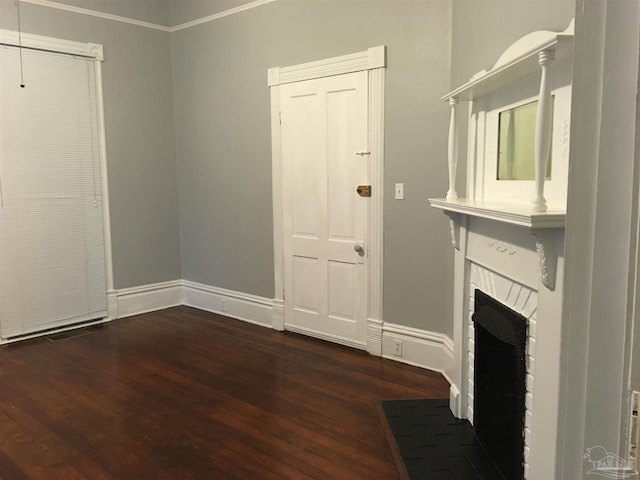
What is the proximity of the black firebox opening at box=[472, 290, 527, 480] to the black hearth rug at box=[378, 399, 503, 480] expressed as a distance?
0.08 m

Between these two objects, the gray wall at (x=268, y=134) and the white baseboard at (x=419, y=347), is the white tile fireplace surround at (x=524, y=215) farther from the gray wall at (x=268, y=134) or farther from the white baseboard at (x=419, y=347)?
the gray wall at (x=268, y=134)

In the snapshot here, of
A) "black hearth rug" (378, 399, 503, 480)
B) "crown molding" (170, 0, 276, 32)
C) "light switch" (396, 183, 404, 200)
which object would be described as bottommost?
"black hearth rug" (378, 399, 503, 480)

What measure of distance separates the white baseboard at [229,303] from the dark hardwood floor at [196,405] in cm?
29

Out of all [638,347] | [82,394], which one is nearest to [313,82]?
[82,394]

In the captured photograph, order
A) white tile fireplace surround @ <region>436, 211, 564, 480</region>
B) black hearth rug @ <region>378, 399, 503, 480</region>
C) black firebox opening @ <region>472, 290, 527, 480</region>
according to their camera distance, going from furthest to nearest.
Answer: black hearth rug @ <region>378, 399, 503, 480</region> < black firebox opening @ <region>472, 290, 527, 480</region> < white tile fireplace surround @ <region>436, 211, 564, 480</region>

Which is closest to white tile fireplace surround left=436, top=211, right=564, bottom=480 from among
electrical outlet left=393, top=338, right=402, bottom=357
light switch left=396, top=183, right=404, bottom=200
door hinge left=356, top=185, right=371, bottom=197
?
light switch left=396, top=183, right=404, bottom=200

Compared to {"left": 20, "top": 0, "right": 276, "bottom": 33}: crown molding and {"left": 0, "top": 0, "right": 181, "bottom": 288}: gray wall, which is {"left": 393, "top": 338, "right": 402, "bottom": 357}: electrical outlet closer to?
{"left": 0, "top": 0, "right": 181, "bottom": 288}: gray wall

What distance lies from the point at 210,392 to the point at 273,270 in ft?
5.11

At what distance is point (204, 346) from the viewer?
4.36m

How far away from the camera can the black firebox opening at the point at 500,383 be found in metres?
2.19

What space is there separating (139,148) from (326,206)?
2217mm

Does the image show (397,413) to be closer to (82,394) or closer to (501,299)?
(501,299)

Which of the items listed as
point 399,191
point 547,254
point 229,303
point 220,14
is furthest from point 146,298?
point 547,254

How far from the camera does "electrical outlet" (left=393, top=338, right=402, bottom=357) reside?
3.92 m
